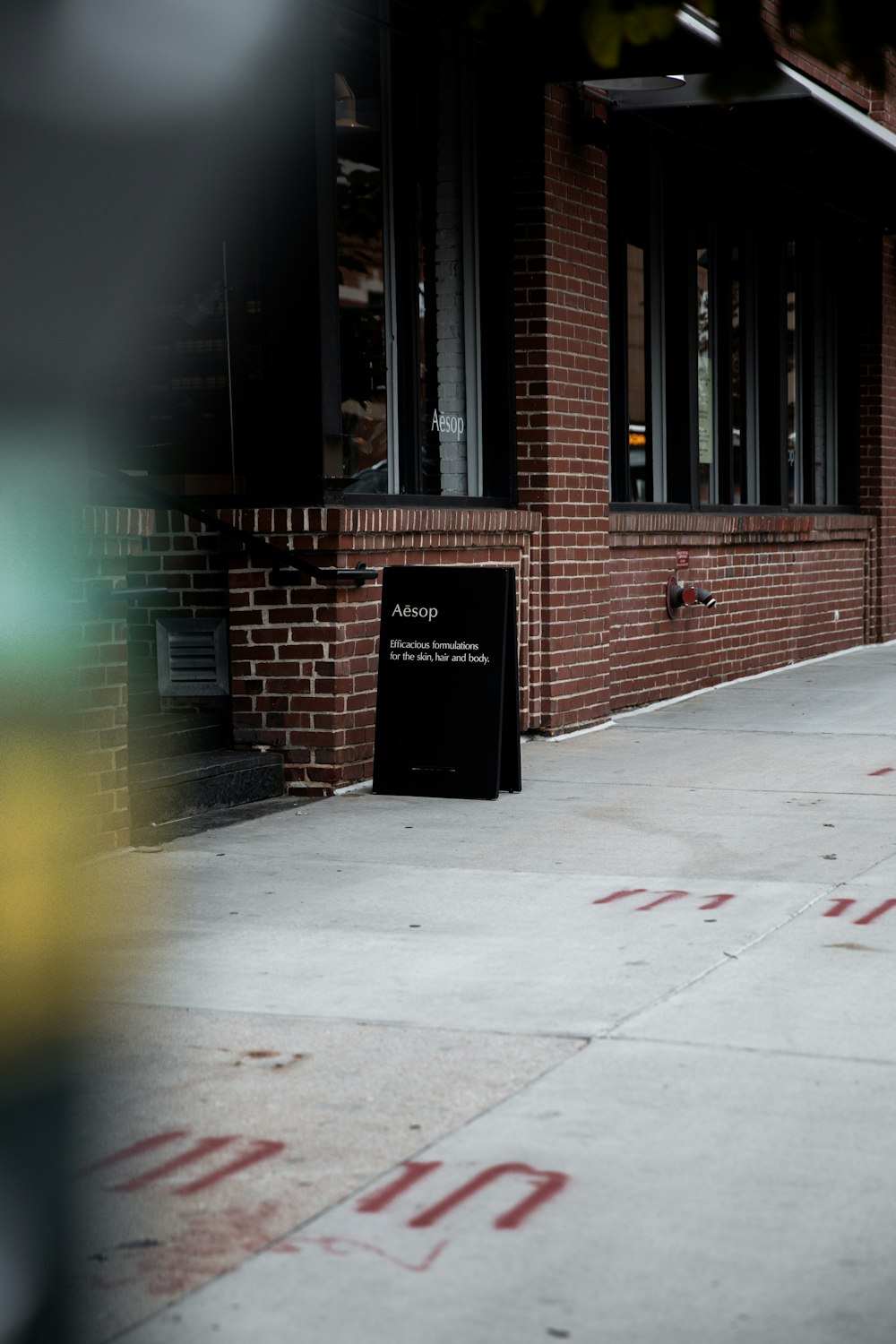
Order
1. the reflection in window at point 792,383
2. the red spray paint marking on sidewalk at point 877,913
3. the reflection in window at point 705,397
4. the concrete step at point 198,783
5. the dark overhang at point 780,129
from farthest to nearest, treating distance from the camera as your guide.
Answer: the reflection in window at point 792,383, the reflection in window at point 705,397, the dark overhang at point 780,129, the concrete step at point 198,783, the red spray paint marking on sidewalk at point 877,913

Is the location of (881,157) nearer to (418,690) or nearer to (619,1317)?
(418,690)

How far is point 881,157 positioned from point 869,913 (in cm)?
1017

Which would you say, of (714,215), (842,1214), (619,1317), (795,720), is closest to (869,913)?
(842,1214)

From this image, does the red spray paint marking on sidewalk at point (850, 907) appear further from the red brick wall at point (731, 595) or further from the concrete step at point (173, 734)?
the red brick wall at point (731, 595)

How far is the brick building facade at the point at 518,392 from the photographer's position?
9.06m

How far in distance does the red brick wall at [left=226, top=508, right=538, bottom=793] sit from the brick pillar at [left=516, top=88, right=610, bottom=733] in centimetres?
197

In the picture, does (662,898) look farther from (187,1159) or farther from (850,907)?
(187,1159)

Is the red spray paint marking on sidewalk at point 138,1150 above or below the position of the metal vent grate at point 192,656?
below

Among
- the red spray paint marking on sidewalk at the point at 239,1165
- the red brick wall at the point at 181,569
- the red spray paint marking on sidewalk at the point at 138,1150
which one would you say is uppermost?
the red brick wall at the point at 181,569

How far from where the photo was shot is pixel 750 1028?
4875mm

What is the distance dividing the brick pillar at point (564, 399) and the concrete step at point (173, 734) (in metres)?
2.53

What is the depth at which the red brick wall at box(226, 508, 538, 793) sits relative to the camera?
898cm

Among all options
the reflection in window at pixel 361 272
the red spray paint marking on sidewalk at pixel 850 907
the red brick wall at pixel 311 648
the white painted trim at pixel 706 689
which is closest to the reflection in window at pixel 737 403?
the white painted trim at pixel 706 689

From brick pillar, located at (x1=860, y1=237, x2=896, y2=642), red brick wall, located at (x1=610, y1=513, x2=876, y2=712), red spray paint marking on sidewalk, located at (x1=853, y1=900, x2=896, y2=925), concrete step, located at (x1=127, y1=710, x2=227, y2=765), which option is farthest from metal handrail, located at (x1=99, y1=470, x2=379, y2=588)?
brick pillar, located at (x1=860, y1=237, x2=896, y2=642)
